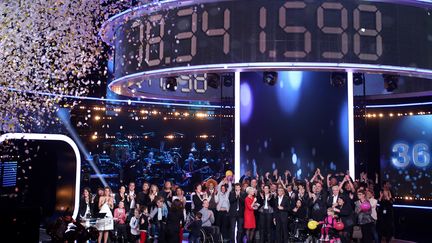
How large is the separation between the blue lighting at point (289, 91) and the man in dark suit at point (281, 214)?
333 centimetres

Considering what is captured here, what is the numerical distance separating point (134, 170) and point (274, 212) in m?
7.57

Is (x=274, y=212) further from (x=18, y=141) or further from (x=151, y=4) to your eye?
(x=18, y=141)

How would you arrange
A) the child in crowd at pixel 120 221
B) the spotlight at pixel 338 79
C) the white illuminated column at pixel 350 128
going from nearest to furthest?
1. the child in crowd at pixel 120 221
2. the spotlight at pixel 338 79
3. the white illuminated column at pixel 350 128

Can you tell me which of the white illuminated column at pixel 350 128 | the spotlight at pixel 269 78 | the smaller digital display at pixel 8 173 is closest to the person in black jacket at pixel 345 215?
the white illuminated column at pixel 350 128

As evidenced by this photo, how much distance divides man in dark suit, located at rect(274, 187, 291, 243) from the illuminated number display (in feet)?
11.8

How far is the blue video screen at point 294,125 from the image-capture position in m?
15.0

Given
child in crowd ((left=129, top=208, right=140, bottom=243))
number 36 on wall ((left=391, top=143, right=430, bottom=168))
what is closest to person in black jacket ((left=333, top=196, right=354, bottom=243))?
child in crowd ((left=129, top=208, right=140, bottom=243))

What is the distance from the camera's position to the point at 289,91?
599 inches

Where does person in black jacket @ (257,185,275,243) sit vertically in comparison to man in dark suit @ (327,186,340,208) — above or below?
below

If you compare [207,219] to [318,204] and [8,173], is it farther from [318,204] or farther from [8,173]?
[8,173]

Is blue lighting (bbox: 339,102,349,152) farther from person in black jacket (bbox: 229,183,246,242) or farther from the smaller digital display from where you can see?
the smaller digital display

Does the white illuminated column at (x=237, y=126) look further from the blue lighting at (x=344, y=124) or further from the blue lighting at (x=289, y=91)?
the blue lighting at (x=344, y=124)

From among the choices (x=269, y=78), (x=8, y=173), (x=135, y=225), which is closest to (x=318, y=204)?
(x=269, y=78)

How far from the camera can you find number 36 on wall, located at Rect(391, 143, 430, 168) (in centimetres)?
1664
